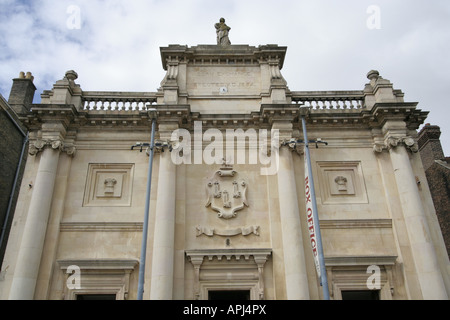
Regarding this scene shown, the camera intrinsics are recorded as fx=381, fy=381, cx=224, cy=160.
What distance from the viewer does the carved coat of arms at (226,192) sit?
49.0 feet

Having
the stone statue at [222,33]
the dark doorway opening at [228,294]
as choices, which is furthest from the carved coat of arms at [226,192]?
the stone statue at [222,33]

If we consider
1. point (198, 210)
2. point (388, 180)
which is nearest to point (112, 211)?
point (198, 210)

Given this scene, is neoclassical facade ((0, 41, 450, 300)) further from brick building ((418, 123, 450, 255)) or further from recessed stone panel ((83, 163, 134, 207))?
brick building ((418, 123, 450, 255))

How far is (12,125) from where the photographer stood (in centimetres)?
1980

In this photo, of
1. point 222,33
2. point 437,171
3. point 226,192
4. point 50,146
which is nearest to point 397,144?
point 226,192

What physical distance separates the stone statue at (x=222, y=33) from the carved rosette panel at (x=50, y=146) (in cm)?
902

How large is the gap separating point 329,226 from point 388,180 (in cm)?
325

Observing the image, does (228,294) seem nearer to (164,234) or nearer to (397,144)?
(164,234)

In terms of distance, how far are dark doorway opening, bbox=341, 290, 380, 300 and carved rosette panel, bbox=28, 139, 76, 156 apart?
12.2 m

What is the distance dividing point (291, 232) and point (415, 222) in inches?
184

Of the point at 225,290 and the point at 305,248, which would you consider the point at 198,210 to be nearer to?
the point at 225,290
